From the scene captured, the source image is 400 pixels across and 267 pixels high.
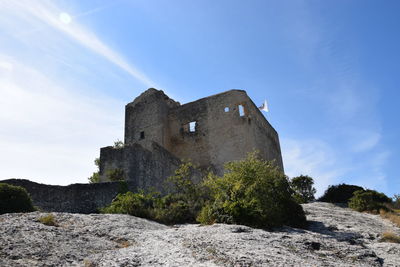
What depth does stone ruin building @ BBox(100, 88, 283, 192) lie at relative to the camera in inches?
974

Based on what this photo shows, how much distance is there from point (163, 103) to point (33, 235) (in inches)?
829

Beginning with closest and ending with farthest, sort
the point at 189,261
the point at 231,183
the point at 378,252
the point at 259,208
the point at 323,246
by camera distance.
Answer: the point at 189,261 → the point at 323,246 → the point at 378,252 → the point at 259,208 → the point at 231,183

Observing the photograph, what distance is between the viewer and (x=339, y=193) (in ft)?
79.4

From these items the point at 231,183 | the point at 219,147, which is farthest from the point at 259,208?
the point at 219,147

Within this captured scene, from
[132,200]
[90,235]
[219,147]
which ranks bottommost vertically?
[90,235]

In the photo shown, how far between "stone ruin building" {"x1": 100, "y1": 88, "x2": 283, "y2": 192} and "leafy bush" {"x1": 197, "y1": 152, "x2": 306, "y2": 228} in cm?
1039

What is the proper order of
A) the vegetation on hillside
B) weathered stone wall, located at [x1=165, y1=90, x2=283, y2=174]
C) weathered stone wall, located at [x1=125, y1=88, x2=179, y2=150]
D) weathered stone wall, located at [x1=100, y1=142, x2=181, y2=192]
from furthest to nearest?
weathered stone wall, located at [x1=125, y1=88, x2=179, y2=150]
weathered stone wall, located at [x1=165, y1=90, x2=283, y2=174]
weathered stone wall, located at [x1=100, y1=142, x2=181, y2=192]
the vegetation on hillside

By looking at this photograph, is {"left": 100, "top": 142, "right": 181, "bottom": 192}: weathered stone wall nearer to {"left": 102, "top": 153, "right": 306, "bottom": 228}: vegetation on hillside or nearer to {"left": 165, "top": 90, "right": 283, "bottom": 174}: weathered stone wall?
{"left": 102, "top": 153, "right": 306, "bottom": 228}: vegetation on hillside

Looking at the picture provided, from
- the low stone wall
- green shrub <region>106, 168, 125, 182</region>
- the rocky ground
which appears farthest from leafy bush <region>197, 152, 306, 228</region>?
green shrub <region>106, 168, 125, 182</region>

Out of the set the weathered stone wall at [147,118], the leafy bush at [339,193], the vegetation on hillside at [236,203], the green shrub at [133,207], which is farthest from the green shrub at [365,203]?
the green shrub at [133,207]

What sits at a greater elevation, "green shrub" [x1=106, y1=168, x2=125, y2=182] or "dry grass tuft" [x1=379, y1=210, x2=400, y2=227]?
"green shrub" [x1=106, y1=168, x2=125, y2=182]

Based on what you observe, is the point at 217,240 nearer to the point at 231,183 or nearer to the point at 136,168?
the point at 231,183

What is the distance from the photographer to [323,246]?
26.2 ft

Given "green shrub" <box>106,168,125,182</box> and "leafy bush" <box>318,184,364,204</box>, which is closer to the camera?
"green shrub" <box>106,168,125,182</box>
